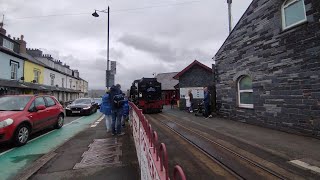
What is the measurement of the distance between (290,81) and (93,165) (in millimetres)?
7711

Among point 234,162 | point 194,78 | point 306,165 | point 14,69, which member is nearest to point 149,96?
point 194,78

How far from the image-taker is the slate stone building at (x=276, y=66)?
8.52m

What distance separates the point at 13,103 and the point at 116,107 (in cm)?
357

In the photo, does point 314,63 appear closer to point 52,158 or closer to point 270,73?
point 270,73

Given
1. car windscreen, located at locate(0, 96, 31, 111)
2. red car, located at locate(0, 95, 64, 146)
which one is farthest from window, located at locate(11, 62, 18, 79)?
car windscreen, located at locate(0, 96, 31, 111)

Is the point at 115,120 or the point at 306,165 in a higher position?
the point at 115,120

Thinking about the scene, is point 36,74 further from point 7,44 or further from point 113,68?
point 113,68

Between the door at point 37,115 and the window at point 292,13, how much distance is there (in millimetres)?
9931

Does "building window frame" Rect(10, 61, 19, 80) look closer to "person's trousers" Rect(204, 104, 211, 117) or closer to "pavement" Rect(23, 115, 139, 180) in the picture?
"pavement" Rect(23, 115, 139, 180)

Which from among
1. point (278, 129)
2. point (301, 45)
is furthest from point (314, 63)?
point (278, 129)

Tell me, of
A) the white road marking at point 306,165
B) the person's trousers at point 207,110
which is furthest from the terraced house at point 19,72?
the white road marking at point 306,165

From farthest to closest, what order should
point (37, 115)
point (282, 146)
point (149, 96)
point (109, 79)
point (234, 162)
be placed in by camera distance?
point (149, 96) < point (109, 79) < point (37, 115) < point (282, 146) < point (234, 162)

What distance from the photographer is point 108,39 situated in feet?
57.8

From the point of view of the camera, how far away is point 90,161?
6070 mm
